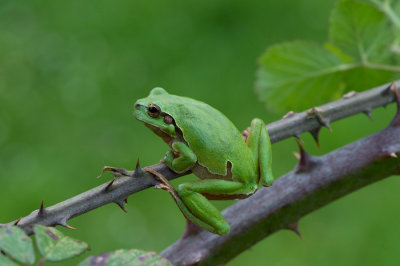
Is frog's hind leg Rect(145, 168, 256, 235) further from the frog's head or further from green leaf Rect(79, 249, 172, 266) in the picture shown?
green leaf Rect(79, 249, 172, 266)

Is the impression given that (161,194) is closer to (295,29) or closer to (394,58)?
(295,29)

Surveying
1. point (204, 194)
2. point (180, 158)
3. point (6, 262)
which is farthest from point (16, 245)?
point (204, 194)

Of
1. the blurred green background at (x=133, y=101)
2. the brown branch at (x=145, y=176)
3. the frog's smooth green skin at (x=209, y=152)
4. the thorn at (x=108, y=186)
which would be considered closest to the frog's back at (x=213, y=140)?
the frog's smooth green skin at (x=209, y=152)

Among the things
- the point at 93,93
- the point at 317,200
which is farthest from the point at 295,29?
the point at 317,200

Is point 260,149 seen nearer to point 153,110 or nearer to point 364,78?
point 153,110

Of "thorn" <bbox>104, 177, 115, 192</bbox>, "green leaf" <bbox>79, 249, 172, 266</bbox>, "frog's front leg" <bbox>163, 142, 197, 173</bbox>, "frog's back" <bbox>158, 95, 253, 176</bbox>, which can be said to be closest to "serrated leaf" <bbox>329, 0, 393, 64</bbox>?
"frog's back" <bbox>158, 95, 253, 176</bbox>

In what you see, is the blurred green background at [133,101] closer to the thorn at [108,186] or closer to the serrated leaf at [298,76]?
the serrated leaf at [298,76]

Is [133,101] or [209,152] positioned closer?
[209,152]
